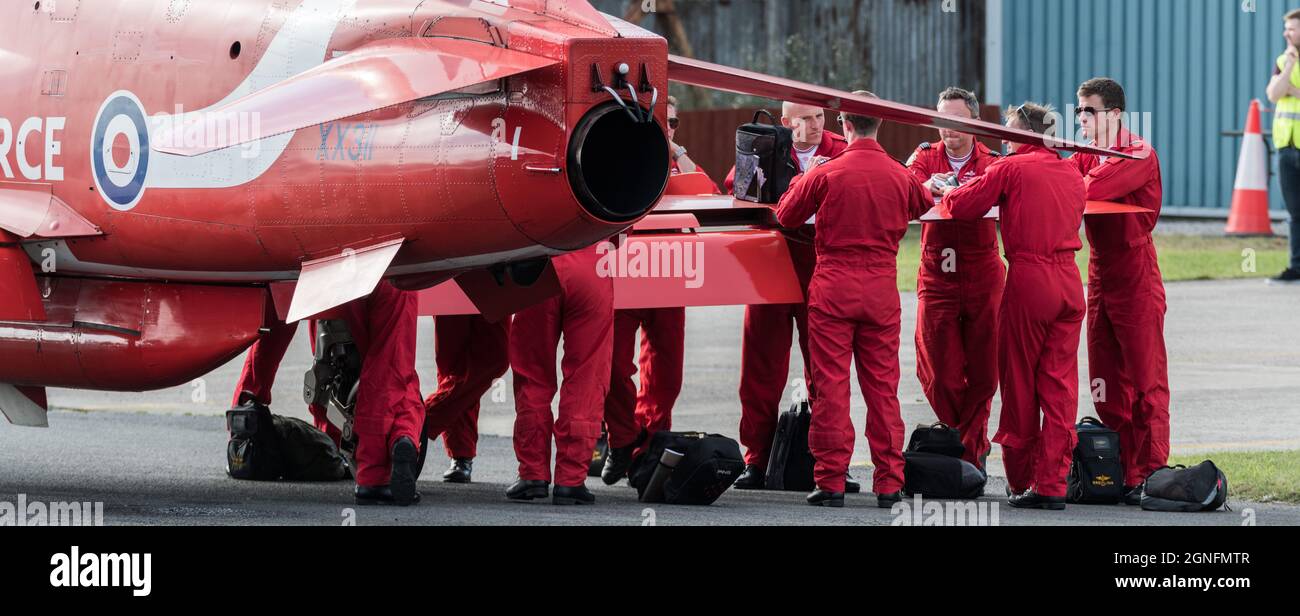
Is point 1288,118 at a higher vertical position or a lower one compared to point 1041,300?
higher

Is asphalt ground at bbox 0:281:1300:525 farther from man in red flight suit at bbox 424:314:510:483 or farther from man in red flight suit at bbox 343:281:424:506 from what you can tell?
man in red flight suit at bbox 424:314:510:483

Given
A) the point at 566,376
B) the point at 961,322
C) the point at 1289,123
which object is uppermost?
the point at 1289,123

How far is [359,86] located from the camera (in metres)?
7.57

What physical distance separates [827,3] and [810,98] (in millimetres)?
19912

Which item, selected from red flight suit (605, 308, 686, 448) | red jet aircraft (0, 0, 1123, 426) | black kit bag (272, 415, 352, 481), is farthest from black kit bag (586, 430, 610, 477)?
red jet aircraft (0, 0, 1123, 426)

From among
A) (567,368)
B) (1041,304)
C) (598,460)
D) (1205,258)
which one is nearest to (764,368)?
(598,460)

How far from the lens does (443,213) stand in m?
7.95

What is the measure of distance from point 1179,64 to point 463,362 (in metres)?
17.3

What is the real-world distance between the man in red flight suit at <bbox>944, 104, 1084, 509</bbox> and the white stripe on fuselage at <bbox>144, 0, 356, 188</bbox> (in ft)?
10.8

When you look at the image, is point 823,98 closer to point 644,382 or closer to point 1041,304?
point 1041,304

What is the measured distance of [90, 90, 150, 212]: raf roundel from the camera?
868cm

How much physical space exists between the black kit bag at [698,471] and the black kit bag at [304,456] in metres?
2.13
